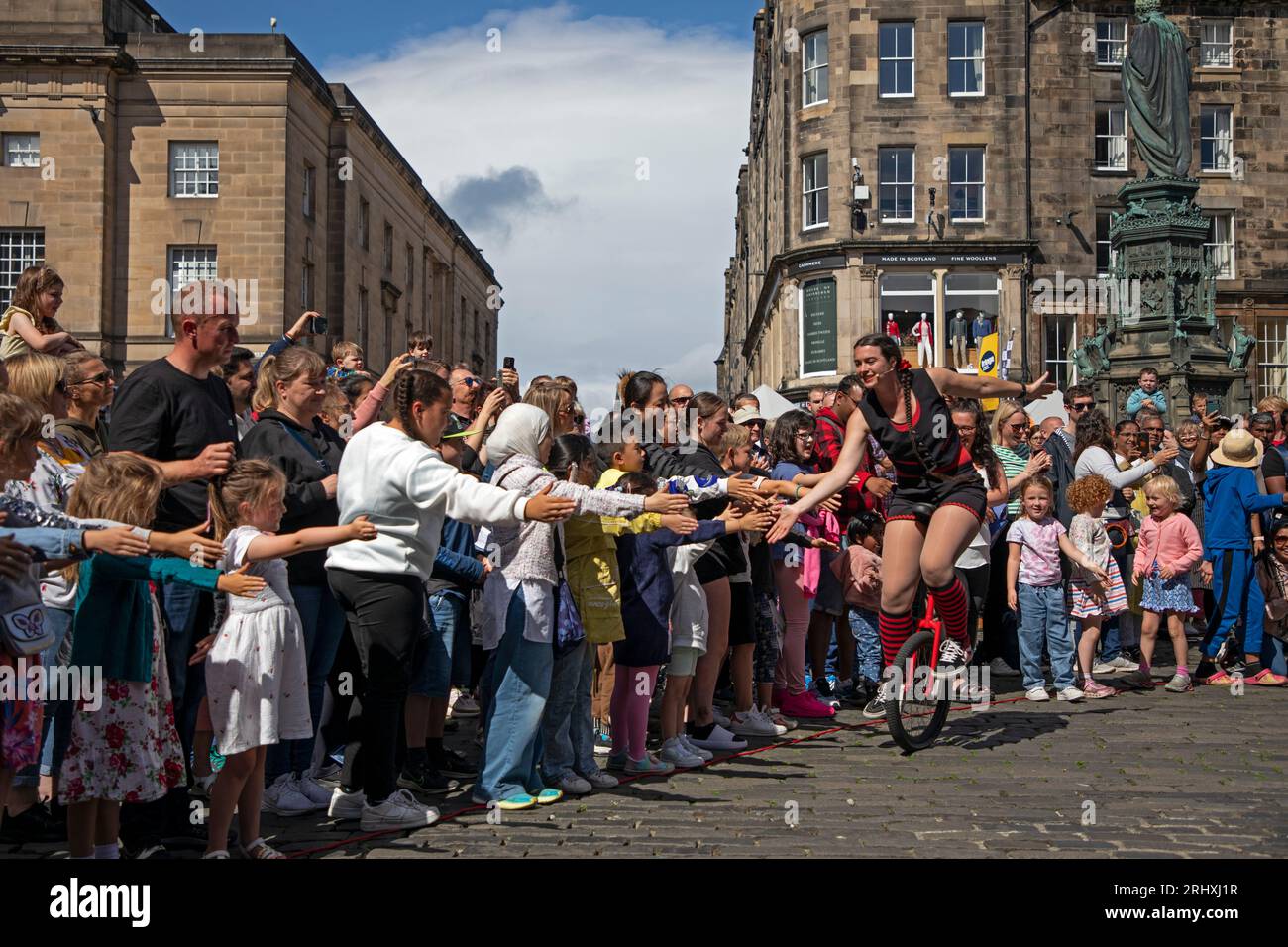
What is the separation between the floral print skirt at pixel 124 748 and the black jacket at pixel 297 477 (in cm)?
135

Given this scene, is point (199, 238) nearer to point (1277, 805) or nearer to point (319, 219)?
point (319, 219)

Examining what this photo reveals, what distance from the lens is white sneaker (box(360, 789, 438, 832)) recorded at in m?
6.61

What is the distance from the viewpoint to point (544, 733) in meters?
7.77

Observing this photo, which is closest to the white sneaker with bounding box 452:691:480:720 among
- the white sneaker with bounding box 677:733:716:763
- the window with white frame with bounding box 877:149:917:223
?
the white sneaker with bounding box 677:733:716:763

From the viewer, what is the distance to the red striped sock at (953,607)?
915cm

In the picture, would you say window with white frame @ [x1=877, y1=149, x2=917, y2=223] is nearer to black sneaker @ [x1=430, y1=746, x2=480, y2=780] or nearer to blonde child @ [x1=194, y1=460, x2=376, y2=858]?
black sneaker @ [x1=430, y1=746, x2=480, y2=780]

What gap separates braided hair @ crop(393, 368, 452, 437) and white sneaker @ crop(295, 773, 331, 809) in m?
2.11

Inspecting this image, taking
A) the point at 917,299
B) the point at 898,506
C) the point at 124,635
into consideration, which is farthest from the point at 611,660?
the point at 917,299

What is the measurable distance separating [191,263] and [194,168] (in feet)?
9.56

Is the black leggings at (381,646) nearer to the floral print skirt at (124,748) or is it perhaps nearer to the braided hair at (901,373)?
the floral print skirt at (124,748)

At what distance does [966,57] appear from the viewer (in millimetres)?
39844

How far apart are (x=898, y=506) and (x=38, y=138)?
37.5m

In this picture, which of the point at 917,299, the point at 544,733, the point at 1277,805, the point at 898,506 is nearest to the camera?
the point at 1277,805

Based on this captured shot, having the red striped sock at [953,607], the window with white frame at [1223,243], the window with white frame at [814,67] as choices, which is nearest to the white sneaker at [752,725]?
the red striped sock at [953,607]
